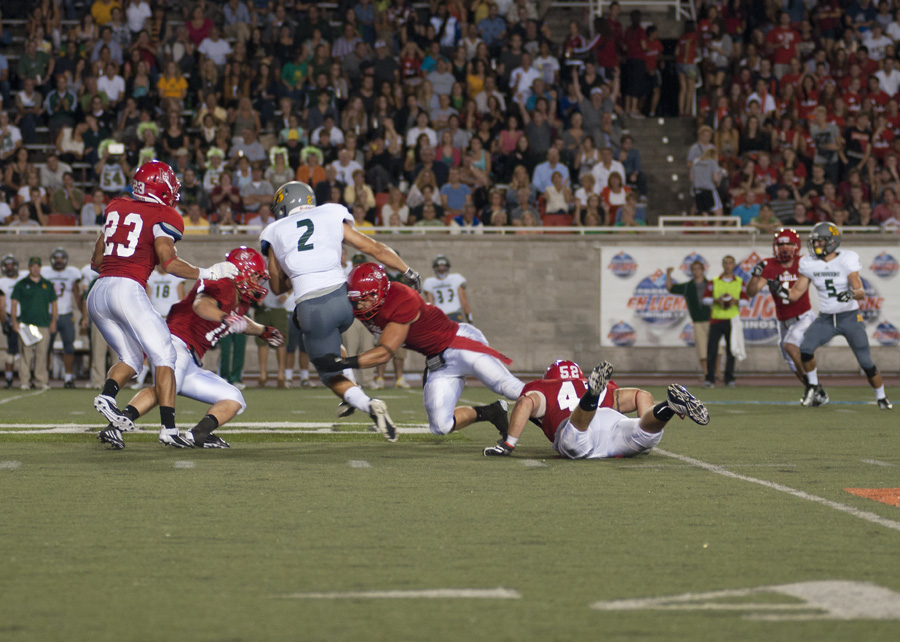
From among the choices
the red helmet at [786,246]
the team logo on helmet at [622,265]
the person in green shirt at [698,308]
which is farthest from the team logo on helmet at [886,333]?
the red helmet at [786,246]

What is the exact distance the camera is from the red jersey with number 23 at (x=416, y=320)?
7934mm

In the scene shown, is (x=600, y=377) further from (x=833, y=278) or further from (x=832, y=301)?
(x=833, y=278)

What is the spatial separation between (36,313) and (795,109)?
44.9 feet

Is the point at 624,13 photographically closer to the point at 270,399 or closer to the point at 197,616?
the point at 270,399

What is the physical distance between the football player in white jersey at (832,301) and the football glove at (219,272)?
718 centimetres

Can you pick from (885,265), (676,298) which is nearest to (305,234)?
(676,298)

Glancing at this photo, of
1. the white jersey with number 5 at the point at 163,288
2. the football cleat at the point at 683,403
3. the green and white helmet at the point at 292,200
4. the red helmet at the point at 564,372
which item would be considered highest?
the green and white helmet at the point at 292,200

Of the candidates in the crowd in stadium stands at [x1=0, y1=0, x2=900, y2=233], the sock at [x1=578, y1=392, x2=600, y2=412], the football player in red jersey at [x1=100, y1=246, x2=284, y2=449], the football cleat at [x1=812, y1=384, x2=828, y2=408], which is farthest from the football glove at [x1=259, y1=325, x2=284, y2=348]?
the crowd in stadium stands at [x1=0, y1=0, x2=900, y2=233]

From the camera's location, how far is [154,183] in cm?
821

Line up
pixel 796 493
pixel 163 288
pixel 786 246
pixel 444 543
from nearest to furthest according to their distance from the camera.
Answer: pixel 444 543, pixel 796 493, pixel 786 246, pixel 163 288

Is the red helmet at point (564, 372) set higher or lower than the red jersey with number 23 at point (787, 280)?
lower

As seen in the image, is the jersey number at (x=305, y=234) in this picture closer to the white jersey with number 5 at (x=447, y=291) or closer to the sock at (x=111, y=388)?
the sock at (x=111, y=388)

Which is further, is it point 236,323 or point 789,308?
point 789,308

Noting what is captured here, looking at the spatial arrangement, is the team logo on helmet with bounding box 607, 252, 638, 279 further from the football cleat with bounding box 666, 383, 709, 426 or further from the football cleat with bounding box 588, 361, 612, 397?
the football cleat with bounding box 588, 361, 612, 397
